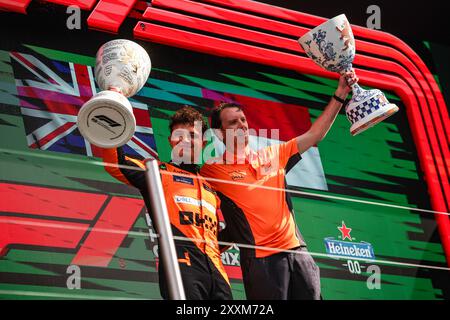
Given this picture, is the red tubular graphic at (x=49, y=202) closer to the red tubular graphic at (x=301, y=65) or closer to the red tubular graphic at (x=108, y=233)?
the red tubular graphic at (x=108, y=233)

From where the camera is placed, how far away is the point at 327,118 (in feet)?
10.2

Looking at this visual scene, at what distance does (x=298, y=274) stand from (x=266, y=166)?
475 millimetres

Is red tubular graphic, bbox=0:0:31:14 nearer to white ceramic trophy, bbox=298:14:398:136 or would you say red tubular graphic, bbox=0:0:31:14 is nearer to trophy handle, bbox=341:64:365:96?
white ceramic trophy, bbox=298:14:398:136

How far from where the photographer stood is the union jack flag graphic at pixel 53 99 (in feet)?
10.9

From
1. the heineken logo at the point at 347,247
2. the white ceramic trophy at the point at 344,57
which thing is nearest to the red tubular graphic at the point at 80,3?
the white ceramic trophy at the point at 344,57

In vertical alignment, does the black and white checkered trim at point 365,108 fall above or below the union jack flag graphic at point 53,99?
below

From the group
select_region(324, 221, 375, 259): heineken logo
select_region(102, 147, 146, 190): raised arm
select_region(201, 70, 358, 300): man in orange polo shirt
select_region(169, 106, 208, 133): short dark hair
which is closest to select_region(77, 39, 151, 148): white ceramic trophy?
select_region(102, 147, 146, 190): raised arm

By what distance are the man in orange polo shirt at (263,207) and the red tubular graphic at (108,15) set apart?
0.72 m

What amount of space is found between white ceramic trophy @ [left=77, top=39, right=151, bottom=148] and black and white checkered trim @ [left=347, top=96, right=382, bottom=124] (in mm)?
894

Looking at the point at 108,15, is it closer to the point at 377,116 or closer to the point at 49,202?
the point at 49,202

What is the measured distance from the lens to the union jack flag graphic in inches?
130

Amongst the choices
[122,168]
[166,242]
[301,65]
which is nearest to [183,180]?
[122,168]

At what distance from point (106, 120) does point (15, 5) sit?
1.17 meters

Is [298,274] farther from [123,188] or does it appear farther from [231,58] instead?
[231,58]
